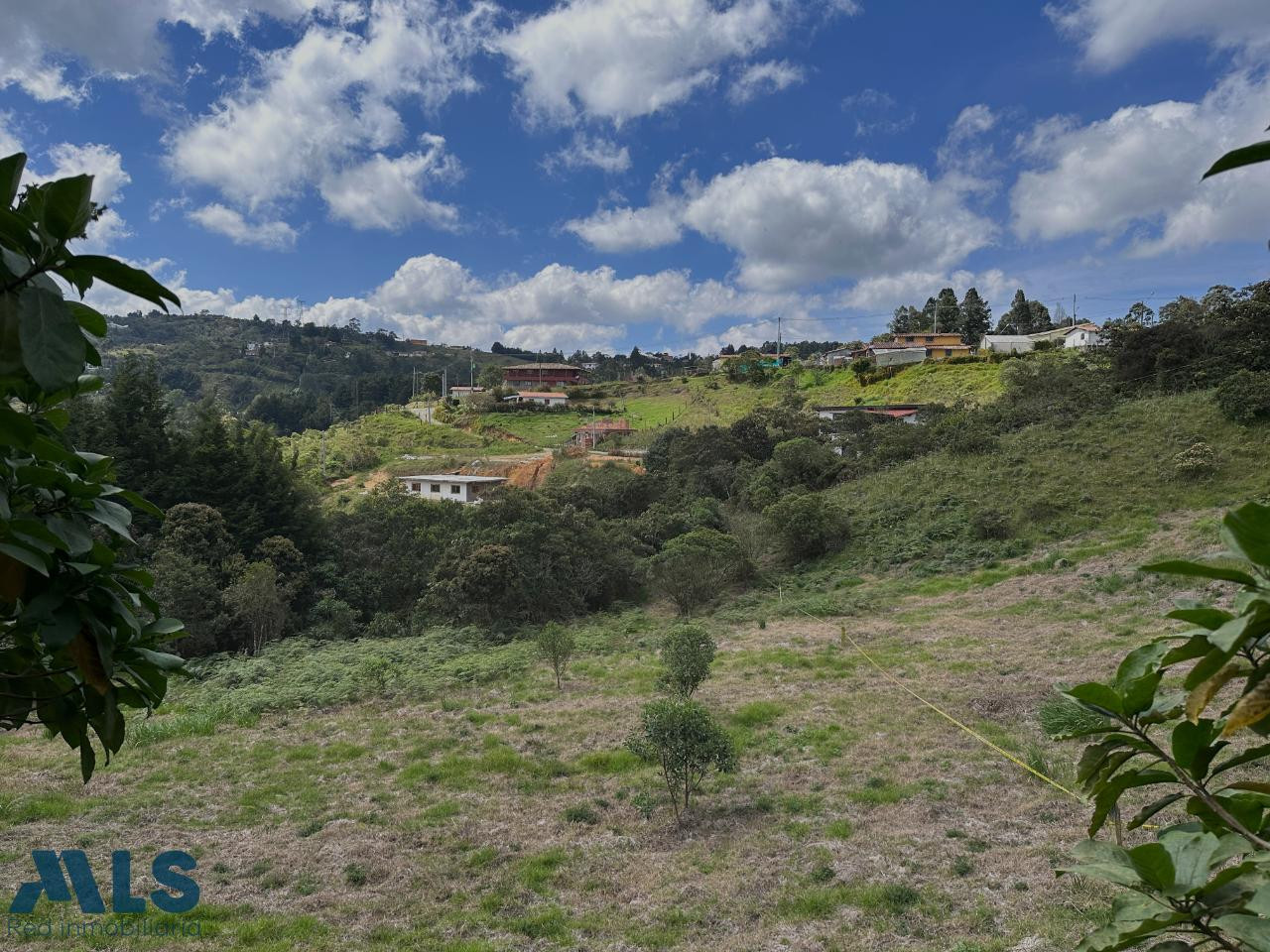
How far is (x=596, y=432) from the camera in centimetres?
3164

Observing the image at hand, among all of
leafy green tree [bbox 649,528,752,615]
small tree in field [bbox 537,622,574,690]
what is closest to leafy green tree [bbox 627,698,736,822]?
small tree in field [bbox 537,622,574,690]

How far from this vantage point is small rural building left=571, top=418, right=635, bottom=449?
102ft

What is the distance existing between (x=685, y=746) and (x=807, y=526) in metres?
11.3

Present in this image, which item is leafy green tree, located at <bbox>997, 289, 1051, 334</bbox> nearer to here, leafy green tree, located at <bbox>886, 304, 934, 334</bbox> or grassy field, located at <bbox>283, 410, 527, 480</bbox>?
leafy green tree, located at <bbox>886, 304, 934, 334</bbox>

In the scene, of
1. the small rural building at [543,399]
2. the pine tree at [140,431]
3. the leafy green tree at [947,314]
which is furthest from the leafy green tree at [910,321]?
the pine tree at [140,431]

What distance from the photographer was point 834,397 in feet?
109

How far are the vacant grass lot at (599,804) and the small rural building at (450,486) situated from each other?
12.8 m

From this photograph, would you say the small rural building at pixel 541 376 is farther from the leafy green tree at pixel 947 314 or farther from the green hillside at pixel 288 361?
the leafy green tree at pixel 947 314

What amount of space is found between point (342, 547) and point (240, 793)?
10.4 meters

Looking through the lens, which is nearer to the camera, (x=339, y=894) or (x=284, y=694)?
(x=339, y=894)

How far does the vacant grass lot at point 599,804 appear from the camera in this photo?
383cm

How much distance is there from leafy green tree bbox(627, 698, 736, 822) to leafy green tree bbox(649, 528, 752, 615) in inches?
329

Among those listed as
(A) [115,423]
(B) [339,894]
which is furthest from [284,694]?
(A) [115,423]

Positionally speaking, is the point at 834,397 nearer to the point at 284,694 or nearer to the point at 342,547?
the point at 342,547
